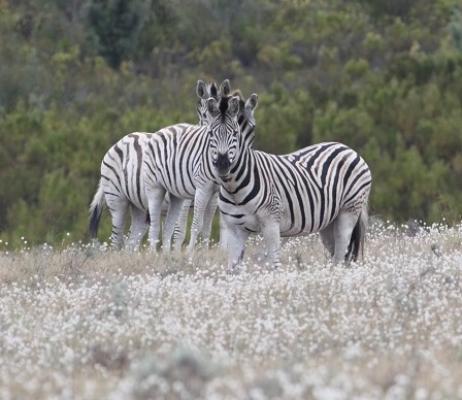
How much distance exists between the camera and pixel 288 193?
37.9 ft

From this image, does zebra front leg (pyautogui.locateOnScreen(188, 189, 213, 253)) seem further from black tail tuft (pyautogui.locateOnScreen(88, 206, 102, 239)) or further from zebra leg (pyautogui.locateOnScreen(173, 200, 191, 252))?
black tail tuft (pyautogui.locateOnScreen(88, 206, 102, 239))

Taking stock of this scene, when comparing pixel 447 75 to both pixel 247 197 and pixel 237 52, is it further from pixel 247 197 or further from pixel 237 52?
pixel 237 52

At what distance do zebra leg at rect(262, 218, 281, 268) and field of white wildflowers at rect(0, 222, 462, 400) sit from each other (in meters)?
0.13

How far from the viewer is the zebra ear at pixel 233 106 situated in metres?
11.1

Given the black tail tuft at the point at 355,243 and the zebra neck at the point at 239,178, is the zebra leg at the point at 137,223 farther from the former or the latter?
the zebra neck at the point at 239,178

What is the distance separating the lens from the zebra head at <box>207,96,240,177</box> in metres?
11.1

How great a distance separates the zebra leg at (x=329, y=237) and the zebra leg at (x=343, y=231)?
0.16 metres

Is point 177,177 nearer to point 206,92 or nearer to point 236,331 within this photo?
point 206,92

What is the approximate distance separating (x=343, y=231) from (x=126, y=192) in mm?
3705

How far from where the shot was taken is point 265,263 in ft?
37.1

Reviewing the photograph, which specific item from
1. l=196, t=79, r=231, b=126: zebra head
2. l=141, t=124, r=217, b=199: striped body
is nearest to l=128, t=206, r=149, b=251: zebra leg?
l=141, t=124, r=217, b=199: striped body

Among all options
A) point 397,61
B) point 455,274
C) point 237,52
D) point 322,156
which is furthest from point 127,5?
point 455,274

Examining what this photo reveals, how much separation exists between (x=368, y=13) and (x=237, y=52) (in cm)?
615

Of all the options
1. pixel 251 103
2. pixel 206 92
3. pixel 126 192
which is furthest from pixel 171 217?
pixel 251 103
